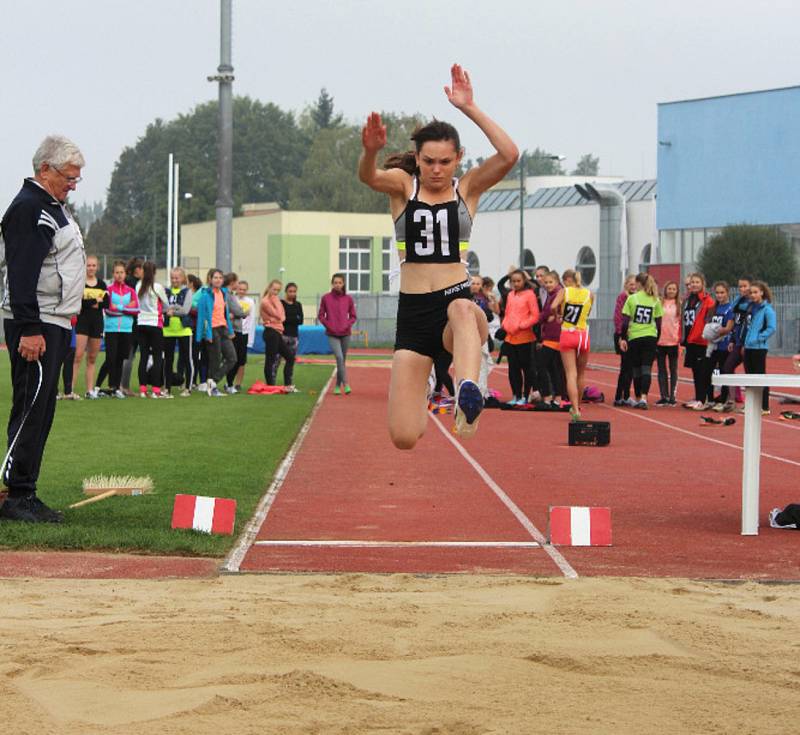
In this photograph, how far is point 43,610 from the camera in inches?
252

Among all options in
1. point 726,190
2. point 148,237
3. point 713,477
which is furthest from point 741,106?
point 148,237

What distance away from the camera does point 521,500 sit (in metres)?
10.7

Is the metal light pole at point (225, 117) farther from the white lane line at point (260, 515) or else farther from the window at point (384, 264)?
the window at point (384, 264)

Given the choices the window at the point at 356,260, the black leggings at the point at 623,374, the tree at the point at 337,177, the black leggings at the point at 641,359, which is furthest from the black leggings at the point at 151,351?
the tree at the point at 337,177

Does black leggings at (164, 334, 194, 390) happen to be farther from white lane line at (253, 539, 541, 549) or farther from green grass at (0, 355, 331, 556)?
white lane line at (253, 539, 541, 549)

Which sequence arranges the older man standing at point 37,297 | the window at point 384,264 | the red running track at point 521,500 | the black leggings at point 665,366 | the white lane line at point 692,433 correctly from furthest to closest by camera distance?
the window at point 384,264
the black leggings at point 665,366
the white lane line at point 692,433
the older man standing at point 37,297
the red running track at point 521,500

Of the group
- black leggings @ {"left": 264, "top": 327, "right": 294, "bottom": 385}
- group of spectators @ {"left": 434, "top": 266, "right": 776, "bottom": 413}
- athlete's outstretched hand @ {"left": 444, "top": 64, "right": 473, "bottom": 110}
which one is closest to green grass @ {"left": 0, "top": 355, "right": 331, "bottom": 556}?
black leggings @ {"left": 264, "top": 327, "right": 294, "bottom": 385}

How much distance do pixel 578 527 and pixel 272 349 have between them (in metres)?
14.5

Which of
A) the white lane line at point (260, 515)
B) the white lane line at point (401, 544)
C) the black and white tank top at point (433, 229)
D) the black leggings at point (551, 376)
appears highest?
the black and white tank top at point (433, 229)

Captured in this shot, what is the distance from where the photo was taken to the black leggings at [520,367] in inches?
763

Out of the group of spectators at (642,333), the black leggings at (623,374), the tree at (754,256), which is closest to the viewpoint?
the group of spectators at (642,333)

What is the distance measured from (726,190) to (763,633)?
47.3 m

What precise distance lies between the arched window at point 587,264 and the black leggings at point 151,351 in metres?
40.9

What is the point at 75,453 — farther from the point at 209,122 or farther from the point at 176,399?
the point at 209,122
